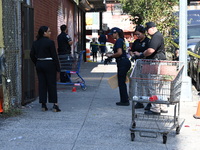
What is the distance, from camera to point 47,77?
29.8 ft

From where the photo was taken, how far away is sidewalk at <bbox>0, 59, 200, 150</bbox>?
21.1 ft

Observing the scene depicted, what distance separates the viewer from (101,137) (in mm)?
6922

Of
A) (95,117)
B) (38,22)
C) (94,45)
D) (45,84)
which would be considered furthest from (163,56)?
(94,45)

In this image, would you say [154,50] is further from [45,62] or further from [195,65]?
[195,65]

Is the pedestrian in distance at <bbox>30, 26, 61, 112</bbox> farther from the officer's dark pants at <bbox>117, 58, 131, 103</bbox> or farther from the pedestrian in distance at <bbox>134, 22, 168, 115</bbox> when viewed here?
the pedestrian in distance at <bbox>134, 22, 168, 115</bbox>

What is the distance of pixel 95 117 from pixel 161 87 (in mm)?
2205

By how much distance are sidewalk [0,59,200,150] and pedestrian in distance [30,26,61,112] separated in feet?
1.51

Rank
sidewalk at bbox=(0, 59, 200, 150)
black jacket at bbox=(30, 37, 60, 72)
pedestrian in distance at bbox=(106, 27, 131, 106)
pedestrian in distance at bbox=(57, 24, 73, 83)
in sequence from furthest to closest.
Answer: pedestrian in distance at bbox=(57, 24, 73, 83), pedestrian in distance at bbox=(106, 27, 131, 106), black jacket at bbox=(30, 37, 60, 72), sidewalk at bbox=(0, 59, 200, 150)

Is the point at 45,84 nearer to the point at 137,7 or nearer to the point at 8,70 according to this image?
the point at 8,70

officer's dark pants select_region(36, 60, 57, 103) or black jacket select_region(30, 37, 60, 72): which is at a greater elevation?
black jacket select_region(30, 37, 60, 72)

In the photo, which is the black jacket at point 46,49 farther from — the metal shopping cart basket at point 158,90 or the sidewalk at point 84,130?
the metal shopping cart basket at point 158,90

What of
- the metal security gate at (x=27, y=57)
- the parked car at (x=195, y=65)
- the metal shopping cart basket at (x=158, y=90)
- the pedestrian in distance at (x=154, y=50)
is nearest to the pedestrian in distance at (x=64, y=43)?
the metal security gate at (x=27, y=57)

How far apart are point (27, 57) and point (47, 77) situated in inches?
47.4

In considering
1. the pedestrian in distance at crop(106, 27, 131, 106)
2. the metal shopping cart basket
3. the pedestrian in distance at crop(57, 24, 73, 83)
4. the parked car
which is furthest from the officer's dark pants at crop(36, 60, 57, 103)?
the parked car
